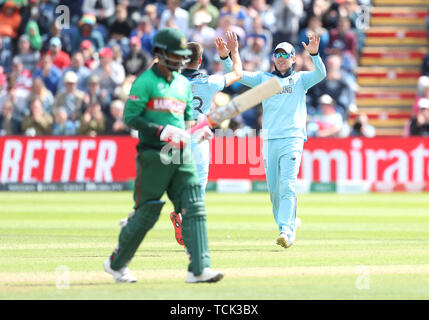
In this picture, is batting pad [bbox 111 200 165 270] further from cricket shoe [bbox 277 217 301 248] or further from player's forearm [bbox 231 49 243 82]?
cricket shoe [bbox 277 217 301 248]

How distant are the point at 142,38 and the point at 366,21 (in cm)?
671

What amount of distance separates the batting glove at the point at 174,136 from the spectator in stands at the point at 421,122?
1642 centimetres

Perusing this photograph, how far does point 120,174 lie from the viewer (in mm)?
24234

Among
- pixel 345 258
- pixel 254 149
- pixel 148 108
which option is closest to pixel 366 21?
pixel 254 149

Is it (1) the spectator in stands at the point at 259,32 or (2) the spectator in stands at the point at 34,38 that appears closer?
(1) the spectator in stands at the point at 259,32

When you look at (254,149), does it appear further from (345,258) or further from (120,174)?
(345,258)

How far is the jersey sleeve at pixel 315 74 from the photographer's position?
12.5m

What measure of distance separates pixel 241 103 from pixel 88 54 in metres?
17.8

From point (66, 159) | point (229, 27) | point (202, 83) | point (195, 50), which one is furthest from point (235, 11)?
point (195, 50)

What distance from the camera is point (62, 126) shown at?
24453 mm

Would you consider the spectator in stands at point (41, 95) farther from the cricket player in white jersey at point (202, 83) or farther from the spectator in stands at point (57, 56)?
the cricket player in white jersey at point (202, 83)

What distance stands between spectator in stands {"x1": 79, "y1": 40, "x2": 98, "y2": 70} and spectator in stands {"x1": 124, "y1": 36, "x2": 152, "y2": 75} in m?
0.95

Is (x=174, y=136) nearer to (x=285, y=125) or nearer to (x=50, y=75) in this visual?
(x=285, y=125)

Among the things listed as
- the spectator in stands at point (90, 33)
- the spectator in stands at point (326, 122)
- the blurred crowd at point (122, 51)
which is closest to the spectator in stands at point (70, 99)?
the blurred crowd at point (122, 51)
